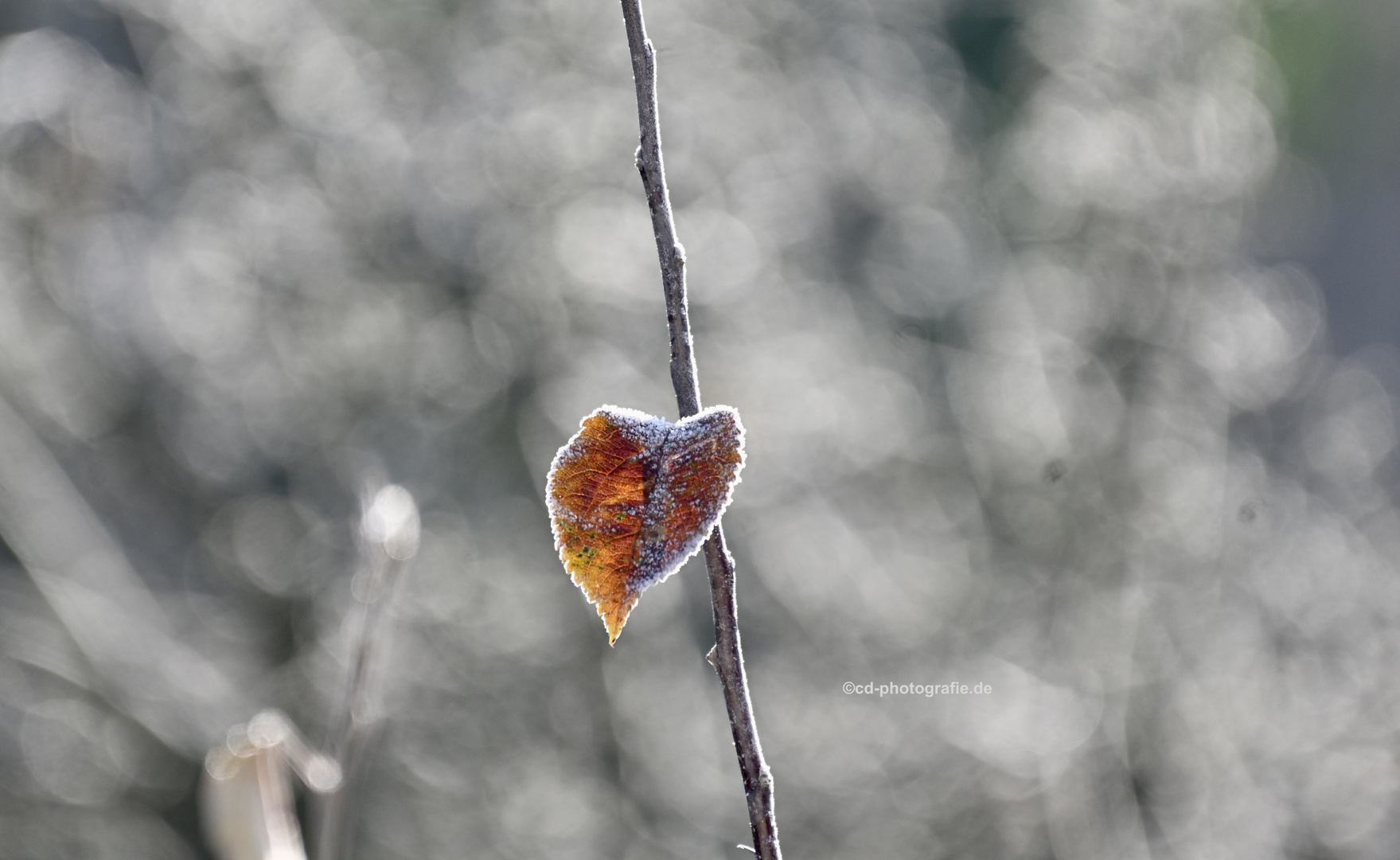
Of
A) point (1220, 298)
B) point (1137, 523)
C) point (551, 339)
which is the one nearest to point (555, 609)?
point (551, 339)

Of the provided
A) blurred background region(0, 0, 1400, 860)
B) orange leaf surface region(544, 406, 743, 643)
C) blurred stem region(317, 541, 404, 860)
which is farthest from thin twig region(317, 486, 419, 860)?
blurred background region(0, 0, 1400, 860)

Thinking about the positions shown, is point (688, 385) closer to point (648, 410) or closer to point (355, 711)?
point (355, 711)

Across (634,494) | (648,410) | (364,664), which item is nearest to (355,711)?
(364,664)

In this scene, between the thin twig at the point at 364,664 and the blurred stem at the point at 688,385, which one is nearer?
the blurred stem at the point at 688,385

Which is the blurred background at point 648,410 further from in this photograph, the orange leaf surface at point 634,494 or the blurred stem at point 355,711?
the orange leaf surface at point 634,494

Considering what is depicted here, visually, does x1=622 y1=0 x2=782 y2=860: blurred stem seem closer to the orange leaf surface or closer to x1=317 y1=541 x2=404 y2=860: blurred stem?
the orange leaf surface

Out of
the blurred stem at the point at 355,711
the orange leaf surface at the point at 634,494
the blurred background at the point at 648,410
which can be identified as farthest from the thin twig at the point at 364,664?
the blurred background at the point at 648,410
